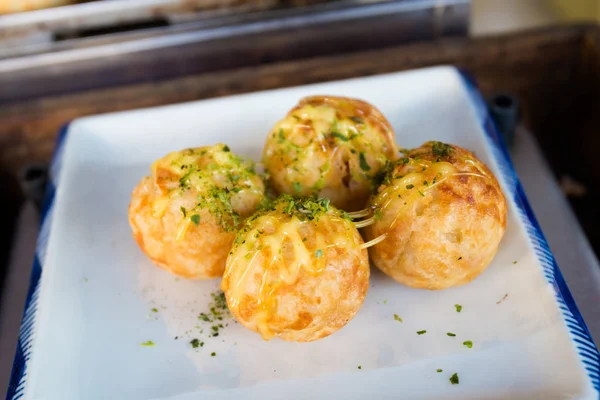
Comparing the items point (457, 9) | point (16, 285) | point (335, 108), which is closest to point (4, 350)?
Result: point (16, 285)

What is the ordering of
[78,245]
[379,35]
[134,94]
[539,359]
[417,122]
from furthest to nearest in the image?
1. [379,35]
2. [134,94]
3. [417,122]
4. [78,245]
5. [539,359]

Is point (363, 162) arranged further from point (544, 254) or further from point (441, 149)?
point (544, 254)

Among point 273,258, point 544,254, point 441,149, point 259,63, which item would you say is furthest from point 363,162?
point 259,63

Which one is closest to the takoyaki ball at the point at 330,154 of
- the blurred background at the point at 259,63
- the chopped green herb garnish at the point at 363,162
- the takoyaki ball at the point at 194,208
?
the chopped green herb garnish at the point at 363,162

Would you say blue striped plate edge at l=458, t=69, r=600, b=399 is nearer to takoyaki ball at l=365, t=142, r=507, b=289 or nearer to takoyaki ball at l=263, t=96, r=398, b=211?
takoyaki ball at l=365, t=142, r=507, b=289

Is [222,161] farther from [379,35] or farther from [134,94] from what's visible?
[379,35]

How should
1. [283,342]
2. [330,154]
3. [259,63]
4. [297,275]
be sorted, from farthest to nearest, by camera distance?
[259,63] < [330,154] < [283,342] < [297,275]

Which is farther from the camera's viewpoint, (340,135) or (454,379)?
(340,135)
